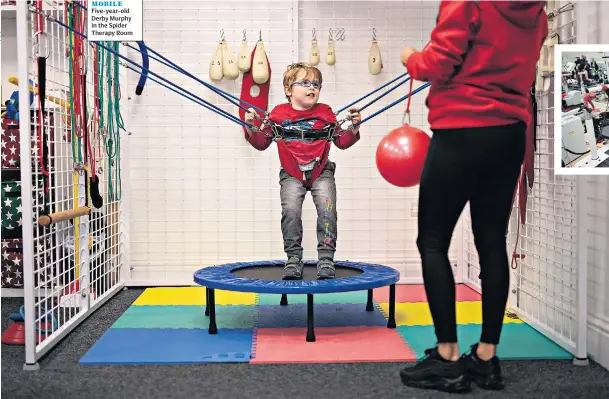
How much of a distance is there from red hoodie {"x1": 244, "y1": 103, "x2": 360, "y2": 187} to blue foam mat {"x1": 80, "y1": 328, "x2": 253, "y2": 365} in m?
0.83

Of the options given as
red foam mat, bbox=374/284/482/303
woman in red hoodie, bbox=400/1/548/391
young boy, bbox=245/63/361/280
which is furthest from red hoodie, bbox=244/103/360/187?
woman in red hoodie, bbox=400/1/548/391

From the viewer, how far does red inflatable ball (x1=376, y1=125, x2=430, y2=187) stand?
203cm

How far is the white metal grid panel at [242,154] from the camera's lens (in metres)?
4.31

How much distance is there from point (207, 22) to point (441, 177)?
2788 mm

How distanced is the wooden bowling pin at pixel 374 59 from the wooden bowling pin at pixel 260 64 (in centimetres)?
66

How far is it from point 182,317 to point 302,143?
1.09 metres

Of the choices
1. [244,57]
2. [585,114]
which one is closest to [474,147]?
[585,114]

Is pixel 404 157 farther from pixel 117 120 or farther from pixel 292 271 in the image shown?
pixel 117 120

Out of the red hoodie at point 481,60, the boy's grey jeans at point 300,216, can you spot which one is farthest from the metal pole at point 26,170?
the red hoodie at point 481,60

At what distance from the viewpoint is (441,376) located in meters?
2.03

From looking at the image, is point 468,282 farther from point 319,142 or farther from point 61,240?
point 61,240

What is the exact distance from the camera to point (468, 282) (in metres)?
4.31

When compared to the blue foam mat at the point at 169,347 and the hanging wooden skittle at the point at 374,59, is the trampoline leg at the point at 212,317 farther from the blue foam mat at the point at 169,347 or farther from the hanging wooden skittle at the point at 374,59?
the hanging wooden skittle at the point at 374,59

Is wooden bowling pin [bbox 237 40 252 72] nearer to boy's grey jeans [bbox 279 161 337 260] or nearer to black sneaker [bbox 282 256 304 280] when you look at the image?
boy's grey jeans [bbox 279 161 337 260]
